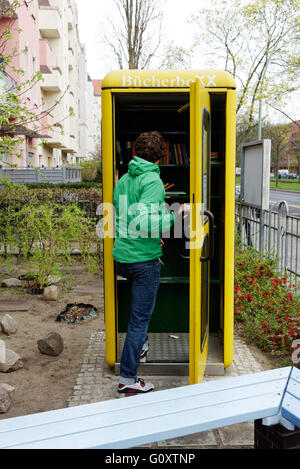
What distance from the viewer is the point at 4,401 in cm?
388

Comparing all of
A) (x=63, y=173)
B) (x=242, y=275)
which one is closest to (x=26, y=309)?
(x=242, y=275)

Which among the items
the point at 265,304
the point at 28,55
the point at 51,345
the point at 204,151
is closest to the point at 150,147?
the point at 204,151

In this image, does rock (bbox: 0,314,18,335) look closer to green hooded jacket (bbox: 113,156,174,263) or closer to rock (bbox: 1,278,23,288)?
rock (bbox: 1,278,23,288)

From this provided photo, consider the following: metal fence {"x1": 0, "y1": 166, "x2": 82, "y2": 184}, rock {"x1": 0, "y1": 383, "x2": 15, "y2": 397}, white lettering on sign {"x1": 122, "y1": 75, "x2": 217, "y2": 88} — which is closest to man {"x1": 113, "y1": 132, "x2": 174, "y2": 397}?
white lettering on sign {"x1": 122, "y1": 75, "x2": 217, "y2": 88}

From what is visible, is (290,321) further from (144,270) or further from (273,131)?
(273,131)

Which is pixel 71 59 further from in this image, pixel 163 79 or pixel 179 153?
pixel 163 79

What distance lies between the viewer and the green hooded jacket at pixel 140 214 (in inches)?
142

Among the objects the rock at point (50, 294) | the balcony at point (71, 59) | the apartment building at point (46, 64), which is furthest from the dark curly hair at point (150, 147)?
the balcony at point (71, 59)

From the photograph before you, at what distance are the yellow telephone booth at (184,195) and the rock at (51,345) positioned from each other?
2.17 feet

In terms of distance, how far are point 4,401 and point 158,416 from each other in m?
2.09

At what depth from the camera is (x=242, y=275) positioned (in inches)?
288

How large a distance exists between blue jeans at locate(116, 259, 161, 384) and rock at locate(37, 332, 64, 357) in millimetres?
1333

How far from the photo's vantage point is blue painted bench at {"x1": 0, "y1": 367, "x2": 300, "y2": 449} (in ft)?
6.73
